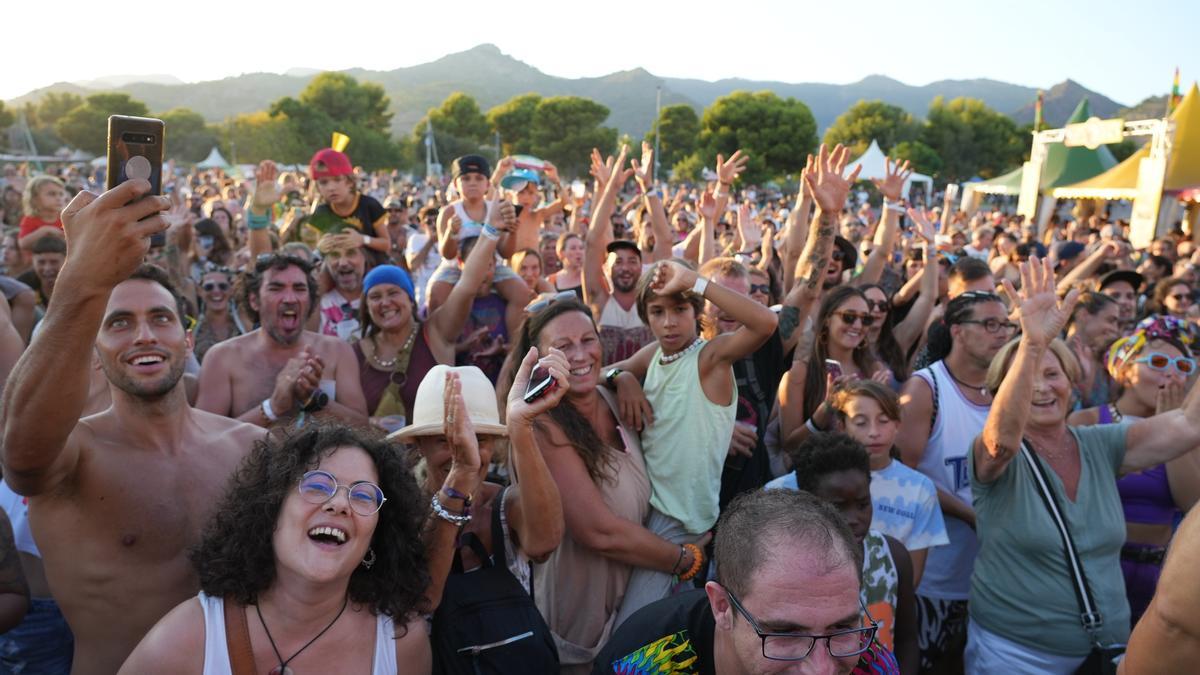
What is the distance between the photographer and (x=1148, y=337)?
3.73 meters

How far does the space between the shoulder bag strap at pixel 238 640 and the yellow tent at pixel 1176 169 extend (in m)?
23.0

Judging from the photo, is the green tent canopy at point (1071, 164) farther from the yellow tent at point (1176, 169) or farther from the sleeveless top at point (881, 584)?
the sleeveless top at point (881, 584)

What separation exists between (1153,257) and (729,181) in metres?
6.16

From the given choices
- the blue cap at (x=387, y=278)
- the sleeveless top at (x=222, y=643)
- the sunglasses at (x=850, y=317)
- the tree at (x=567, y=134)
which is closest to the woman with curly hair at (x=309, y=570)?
the sleeveless top at (x=222, y=643)

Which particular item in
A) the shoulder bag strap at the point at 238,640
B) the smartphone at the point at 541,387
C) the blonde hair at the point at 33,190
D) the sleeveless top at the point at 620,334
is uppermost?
the blonde hair at the point at 33,190

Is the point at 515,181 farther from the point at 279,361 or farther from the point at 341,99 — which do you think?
the point at 341,99

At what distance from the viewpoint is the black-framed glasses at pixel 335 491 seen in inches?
83.8

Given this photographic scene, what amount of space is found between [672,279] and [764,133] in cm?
6368

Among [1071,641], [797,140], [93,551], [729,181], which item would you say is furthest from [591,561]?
[797,140]

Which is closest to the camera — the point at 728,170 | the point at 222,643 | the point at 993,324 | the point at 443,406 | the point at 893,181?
the point at 222,643

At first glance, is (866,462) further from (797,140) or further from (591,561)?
(797,140)

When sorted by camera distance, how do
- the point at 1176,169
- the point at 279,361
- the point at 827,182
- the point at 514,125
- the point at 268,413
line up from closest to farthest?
1. the point at 268,413
2. the point at 279,361
3. the point at 827,182
4. the point at 1176,169
5. the point at 514,125

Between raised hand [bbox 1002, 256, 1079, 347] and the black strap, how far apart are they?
1.75ft

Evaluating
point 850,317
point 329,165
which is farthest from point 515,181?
point 850,317
